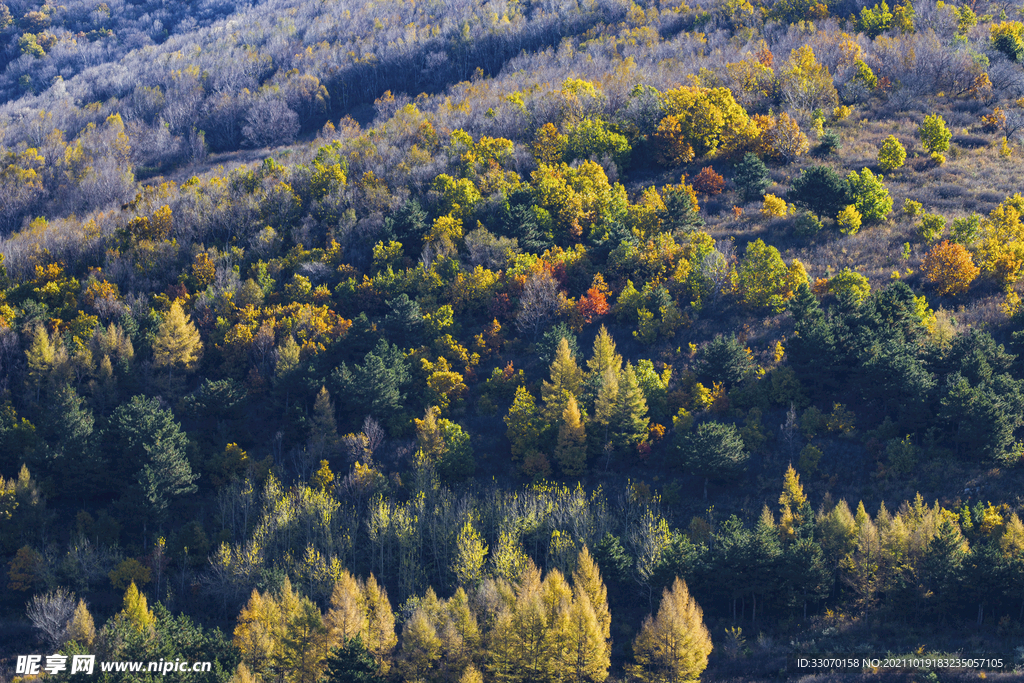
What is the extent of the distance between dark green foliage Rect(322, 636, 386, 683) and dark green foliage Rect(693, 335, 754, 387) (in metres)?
33.4

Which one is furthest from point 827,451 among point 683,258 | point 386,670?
point 386,670

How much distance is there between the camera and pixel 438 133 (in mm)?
119875

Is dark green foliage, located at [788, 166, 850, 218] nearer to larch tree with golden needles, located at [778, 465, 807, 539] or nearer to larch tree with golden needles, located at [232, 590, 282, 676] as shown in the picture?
larch tree with golden needles, located at [778, 465, 807, 539]

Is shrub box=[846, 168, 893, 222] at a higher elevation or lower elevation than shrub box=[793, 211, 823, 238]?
higher

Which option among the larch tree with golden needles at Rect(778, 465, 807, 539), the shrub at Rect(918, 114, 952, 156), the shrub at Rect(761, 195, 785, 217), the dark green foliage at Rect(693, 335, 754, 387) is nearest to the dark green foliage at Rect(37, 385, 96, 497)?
the dark green foliage at Rect(693, 335, 754, 387)

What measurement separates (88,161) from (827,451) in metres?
122

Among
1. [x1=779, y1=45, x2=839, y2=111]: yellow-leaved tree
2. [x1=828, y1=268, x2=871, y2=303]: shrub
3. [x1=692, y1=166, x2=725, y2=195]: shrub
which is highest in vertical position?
[x1=779, y1=45, x2=839, y2=111]: yellow-leaved tree

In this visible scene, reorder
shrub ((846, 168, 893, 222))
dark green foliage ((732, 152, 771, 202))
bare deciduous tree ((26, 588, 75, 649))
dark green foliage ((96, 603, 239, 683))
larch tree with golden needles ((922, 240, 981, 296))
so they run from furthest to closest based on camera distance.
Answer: dark green foliage ((732, 152, 771, 202)) < shrub ((846, 168, 893, 222)) < larch tree with golden needles ((922, 240, 981, 296)) < bare deciduous tree ((26, 588, 75, 649)) < dark green foliage ((96, 603, 239, 683))

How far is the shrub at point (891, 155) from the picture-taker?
96500 mm

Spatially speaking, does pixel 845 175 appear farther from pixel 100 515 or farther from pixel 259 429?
pixel 100 515

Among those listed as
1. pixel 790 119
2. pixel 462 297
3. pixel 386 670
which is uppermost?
pixel 790 119

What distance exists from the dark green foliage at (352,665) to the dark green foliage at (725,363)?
33.4 metres

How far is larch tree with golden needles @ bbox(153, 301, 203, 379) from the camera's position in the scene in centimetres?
8300

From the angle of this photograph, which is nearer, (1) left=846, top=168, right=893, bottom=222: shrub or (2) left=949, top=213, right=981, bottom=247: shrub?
(2) left=949, top=213, right=981, bottom=247: shrub
